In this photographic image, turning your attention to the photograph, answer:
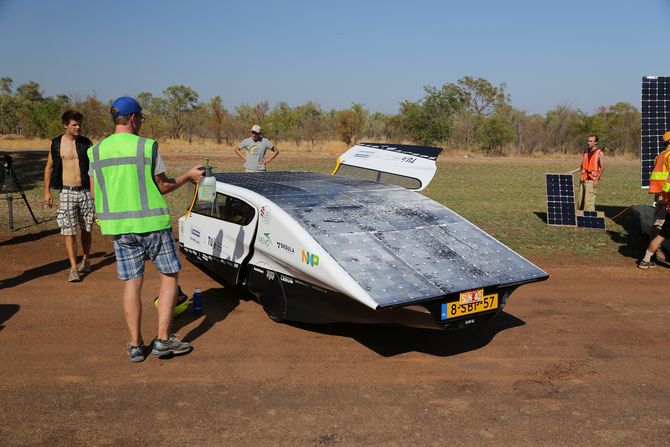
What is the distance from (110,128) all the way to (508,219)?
3443 cm

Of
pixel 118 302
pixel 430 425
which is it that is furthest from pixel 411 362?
pixel 118 302

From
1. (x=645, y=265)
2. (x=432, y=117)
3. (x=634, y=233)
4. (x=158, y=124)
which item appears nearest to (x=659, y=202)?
(x=645, y=265)

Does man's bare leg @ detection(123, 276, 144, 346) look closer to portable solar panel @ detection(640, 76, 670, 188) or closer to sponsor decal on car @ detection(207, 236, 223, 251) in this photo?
sponsor decal on car @ detection(207, 236, 223, 251)

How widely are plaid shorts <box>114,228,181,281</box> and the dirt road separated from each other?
2.60 feet

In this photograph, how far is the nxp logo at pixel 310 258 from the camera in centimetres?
466

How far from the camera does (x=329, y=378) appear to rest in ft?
14.9

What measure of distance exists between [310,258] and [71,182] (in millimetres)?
3939

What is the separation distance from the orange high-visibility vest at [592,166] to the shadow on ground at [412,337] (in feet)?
22.2

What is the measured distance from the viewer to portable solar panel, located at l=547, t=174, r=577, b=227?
36.7 ft

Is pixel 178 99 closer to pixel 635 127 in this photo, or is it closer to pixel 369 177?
pixel 635 127

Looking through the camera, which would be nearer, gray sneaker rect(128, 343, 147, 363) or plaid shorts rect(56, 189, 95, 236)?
gray sneaker rect(128, 343, 147, 363)

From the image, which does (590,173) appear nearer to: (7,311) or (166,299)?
(166,299)

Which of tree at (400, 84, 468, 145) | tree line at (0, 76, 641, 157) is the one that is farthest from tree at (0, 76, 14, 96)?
tree at (400, 84, 468, 145)

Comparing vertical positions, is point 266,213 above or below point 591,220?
above
